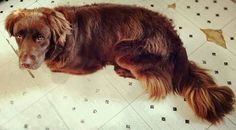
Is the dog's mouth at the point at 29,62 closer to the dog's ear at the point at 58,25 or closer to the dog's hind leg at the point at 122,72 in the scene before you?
the dog's ear at the point at 58,25

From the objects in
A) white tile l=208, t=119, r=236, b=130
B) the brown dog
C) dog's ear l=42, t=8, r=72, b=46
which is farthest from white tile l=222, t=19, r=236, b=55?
dog's ear l=42, t=8, r=72, b=46

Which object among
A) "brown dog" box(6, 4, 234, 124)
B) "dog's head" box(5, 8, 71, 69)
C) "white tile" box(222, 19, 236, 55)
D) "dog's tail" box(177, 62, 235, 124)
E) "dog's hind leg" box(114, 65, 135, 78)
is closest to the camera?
"dog's head" box(5, 8, 71, 69)

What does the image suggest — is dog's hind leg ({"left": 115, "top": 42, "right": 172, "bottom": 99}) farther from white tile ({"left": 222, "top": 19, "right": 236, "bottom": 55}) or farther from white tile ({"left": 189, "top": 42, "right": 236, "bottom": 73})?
white tile ({"left": 222, "top": 19, "right": 236, "bottom": 55})

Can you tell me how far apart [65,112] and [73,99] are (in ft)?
0.28

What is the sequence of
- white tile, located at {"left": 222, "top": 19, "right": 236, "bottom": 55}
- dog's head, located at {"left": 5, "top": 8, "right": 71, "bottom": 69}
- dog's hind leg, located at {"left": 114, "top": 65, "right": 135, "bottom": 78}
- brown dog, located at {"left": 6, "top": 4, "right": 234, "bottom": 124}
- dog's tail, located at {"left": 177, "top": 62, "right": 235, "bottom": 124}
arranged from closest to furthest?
dog's head, located at {"left": 5, "top": 8, "right": 71, "bottom": 69} < brown dog, located at {"left": 6, "top": 4, "right": 234, "bottom": 124} < dog's tail, located at {"left": 177, "top": 62, "right": 235, "bottom": 124} < dog's hind leg, located at {"left": 114, "top": 65, "right": 135, "bottom": 78} < white tile, located at {"left": 222, "top": 19, "right": 236, "bottom": 55}

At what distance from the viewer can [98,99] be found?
193 centimetres

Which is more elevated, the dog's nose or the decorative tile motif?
the dog's nose

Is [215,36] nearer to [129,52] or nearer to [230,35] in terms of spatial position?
[230,35]

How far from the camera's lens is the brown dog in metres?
1.68

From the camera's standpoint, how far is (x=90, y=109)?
6.24 feet

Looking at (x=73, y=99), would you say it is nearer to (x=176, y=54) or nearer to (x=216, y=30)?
(x=176, y=54)

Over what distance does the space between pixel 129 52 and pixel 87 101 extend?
36cm

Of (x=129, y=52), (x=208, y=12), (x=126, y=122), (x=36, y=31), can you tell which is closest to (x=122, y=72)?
(x=129, y=52)

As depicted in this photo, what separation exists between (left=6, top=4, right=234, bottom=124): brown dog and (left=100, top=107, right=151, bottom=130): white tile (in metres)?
0.16
